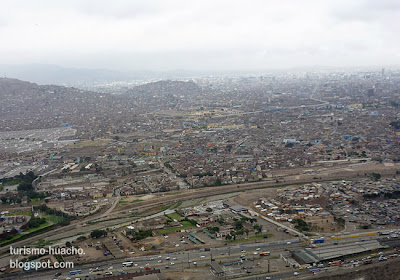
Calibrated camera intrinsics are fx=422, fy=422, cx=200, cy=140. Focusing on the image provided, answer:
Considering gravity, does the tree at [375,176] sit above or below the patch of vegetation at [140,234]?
above

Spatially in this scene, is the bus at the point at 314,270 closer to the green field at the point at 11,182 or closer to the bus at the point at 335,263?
the bus at the point at 335,263

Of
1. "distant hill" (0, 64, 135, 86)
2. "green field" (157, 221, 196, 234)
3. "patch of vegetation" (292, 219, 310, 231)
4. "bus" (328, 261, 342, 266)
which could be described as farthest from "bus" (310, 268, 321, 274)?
"distant hill" (0, 64, 135, 86)

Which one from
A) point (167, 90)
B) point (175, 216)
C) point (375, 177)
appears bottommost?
point (175, 216)

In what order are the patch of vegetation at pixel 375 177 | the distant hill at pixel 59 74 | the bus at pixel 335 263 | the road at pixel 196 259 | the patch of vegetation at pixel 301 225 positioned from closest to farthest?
1. the road at pixel 196 259
2. the bus at pixel 335 263
3. the patch of vegetation at pixel 301 225
4. the patch of vegetation at pixel 375 177
5. the distant hill at pixel 59 74

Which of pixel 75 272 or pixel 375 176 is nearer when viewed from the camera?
pixel 75 272

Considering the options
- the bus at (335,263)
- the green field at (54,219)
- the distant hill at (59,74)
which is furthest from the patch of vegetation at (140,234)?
the distant hill at (59,74)

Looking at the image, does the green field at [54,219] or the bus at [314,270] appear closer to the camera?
the bus at [314,270]

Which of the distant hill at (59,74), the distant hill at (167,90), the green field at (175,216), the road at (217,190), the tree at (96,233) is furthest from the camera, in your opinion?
the distant hill at (59,74)

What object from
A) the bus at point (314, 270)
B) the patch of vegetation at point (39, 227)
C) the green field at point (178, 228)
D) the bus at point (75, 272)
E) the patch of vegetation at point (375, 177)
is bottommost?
the green field at point (178, 228)

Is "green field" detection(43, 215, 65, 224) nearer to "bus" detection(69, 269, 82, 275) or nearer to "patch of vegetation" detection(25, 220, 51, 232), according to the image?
"patch of vegetation" detection(25, 220, 51, 232)

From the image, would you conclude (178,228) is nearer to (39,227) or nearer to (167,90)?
(39,227)

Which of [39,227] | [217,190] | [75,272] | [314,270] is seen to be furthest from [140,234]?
[217,190]

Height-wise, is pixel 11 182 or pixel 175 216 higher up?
pixel 11 182
